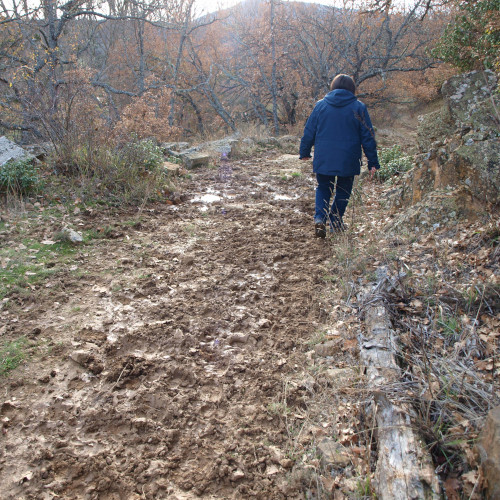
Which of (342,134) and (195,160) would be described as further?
(195,160)

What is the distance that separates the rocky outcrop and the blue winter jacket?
0.67 m

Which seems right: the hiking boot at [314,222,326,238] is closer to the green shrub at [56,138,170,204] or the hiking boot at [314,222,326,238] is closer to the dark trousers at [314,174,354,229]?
the dark trousers at [314,174,354,229]

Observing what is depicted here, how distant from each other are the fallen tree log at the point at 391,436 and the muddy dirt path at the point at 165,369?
466mm

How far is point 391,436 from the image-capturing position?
74.0 inches

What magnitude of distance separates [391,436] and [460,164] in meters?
3.20

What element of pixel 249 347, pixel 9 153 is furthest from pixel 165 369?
pixel 9 153

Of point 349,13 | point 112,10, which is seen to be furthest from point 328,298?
point 112,10

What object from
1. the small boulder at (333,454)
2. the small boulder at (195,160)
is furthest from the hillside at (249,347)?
the small boulder at (195,160)

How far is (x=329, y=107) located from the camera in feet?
14.2

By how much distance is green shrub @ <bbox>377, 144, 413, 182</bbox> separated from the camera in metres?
6.86

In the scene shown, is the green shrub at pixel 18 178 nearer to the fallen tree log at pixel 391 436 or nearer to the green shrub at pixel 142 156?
the green shrub at pixel 142 156

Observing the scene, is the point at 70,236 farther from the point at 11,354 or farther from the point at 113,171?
the point at 11,354

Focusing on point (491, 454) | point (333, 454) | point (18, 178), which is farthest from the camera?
point (18, 178)

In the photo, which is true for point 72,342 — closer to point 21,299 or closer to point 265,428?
point 21,299
